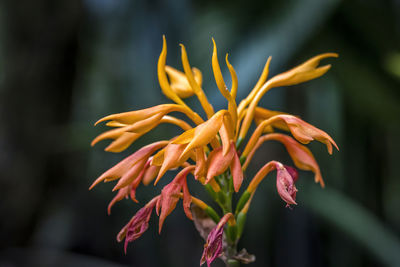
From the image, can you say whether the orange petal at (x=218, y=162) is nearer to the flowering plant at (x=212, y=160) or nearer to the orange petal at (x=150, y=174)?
the flowering plant at (x=212, y=160)

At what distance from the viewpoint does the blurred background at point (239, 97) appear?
42.8 inches

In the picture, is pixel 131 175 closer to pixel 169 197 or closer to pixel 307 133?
pixel 169 197

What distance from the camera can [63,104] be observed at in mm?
1421

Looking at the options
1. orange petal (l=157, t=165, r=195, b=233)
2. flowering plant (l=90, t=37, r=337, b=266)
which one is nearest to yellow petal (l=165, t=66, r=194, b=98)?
flowering plant (l=90, t=37, r=337, b=266)

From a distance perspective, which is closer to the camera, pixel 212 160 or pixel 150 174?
pixel 212 160

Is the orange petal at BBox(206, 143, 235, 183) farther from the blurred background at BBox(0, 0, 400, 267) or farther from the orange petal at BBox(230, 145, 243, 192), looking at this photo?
the blurred background at BBox(0, 0, 400, 267)

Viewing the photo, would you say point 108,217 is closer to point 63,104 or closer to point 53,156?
point 53,156

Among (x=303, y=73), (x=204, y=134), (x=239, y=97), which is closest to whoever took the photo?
(x=204, y=134)

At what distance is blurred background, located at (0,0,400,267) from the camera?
109 centimetres

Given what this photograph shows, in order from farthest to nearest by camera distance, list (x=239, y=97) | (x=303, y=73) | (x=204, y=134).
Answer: (x=239, y=97)
(x=303, y=73)
(x=204, y=134)

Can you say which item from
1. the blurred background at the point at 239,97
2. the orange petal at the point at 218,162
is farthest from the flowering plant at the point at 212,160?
the blurred background at the point at 239,97

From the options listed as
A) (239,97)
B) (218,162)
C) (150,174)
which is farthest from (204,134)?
(239,97)

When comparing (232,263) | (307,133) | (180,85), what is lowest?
(232,263)

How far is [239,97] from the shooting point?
1.18m
